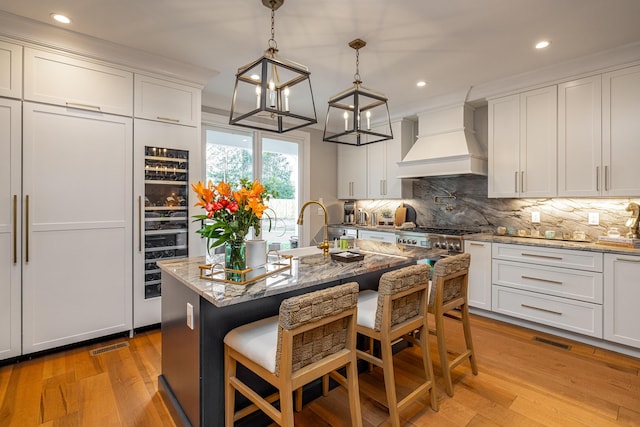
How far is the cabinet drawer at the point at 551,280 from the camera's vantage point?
290cm

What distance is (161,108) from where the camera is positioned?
3.20 metres

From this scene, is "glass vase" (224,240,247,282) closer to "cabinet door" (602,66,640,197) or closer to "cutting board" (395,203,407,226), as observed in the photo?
"cabinet door" (602,66,640,197)

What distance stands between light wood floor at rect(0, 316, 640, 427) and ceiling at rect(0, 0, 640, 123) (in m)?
2.69

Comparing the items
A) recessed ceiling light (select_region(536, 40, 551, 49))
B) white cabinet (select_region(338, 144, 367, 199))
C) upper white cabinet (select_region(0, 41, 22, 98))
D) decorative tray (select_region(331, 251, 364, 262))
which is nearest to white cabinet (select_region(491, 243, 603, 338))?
recessed ceiling light (select_region(536, 40, 551, 49))

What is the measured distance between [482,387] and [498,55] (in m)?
2.88

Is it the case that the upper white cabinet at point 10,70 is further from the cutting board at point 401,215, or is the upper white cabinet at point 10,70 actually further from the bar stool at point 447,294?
the cutting board at point 401,215

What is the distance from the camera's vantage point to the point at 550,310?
10.3ft

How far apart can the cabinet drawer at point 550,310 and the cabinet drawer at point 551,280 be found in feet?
0.20

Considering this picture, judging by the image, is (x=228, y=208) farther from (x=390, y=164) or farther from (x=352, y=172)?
(x=352, y=172)

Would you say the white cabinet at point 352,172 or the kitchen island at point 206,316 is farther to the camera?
the white cabinet at point 352,172

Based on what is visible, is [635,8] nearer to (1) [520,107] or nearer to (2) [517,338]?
(1) [520,107]

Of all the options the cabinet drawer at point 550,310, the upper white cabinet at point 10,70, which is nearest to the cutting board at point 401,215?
the cabinet drawer at point 550,310

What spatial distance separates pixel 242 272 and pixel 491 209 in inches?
143

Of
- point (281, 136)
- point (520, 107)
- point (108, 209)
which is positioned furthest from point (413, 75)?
point (108, 209)
